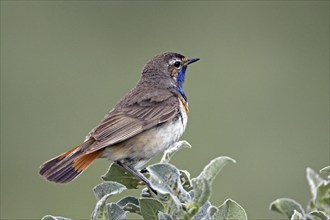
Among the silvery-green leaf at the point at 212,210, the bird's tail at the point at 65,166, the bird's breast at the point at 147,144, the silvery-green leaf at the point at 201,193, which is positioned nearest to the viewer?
the silvery-green leaf at the point at 201,193

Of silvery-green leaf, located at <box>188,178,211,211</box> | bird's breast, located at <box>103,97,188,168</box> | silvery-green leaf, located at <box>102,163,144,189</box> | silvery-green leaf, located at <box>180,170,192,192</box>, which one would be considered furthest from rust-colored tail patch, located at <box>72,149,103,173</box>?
silvery-green leaf, located at <box>188,178,211,211</box>

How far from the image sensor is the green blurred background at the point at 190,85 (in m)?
8.80

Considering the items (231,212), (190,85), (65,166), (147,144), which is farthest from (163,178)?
(190,85)

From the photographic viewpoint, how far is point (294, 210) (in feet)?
8.85

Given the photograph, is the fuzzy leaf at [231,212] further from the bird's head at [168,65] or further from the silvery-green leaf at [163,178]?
the bird's head at [168,65]

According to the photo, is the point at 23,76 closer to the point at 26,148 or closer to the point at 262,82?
the point at 26,148

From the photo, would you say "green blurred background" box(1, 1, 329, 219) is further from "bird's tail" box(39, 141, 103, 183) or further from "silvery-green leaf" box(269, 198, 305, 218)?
"silvery-green leaf" box(269, 198, 305, 218)

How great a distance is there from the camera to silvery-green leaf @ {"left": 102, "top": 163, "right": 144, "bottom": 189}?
11.1 ft

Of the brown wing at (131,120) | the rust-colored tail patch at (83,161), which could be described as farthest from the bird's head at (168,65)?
the rust-colored tail patch at (83,161)

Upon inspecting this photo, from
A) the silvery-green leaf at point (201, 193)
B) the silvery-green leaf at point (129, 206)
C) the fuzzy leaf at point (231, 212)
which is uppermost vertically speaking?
the silvery-green leaf at point (201, 193)

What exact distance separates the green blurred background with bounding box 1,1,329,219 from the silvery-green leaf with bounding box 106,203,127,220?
4.97 m

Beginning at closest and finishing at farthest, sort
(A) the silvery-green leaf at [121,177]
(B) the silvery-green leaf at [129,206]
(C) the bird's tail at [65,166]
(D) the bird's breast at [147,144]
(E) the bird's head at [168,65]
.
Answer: (B) the silvery-green leaf at [129,206], (A) the silvery-green leaf at [121,177], (C) the bird's tail at [65,166], (D) the bird's breast at [147,144], (E) the bird's head at [168,65]

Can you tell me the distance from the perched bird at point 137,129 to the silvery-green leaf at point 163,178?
148 cm

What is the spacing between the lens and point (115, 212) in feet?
8.97
